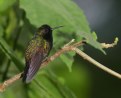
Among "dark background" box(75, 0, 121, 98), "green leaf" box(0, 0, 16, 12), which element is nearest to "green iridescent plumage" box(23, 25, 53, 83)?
"green leaf" box(0, 0, 16, 12)

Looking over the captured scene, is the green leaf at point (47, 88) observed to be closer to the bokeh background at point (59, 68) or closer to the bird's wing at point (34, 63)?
the bokeh background at point (59, 68)

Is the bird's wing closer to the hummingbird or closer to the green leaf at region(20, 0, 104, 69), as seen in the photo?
the hummingbird

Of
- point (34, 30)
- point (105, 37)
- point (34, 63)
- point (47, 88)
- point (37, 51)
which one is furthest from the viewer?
point (105, 37)

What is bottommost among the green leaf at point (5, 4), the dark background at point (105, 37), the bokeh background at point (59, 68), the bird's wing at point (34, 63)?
the dark background at point (105, 37)

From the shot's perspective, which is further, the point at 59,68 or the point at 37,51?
the point at 59,68

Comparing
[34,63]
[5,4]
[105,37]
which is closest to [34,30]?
[5,4]

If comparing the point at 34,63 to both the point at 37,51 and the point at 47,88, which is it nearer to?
the point at 37,51

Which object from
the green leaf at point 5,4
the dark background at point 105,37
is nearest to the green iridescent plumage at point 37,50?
the green leaf at point 5,4
